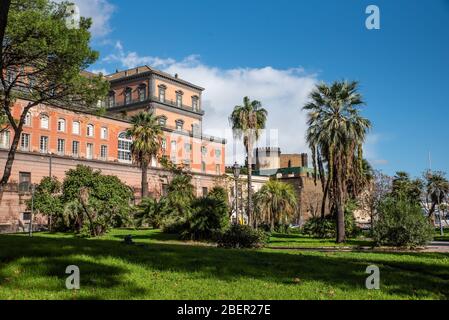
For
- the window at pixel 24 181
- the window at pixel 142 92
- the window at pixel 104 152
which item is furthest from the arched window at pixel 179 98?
the window at pixel 24 181

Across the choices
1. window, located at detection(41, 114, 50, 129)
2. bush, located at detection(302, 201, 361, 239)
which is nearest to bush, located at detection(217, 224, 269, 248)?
bush, located at detection(302, 201, 361, 239)

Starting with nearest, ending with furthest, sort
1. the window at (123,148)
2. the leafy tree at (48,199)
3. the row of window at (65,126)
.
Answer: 1. the leafy tree at (48,199)
2. the row of window at (65,126)
3. the window at (123,148)

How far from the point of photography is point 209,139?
87.2m

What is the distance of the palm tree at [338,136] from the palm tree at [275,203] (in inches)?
510

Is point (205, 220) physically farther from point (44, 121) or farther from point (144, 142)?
point (44, 121)

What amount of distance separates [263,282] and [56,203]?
127 ft

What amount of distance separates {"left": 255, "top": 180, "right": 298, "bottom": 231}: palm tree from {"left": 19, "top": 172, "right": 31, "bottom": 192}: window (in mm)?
27088

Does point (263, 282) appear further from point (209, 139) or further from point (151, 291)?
point (209, 139)

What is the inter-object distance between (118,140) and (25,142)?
15597 mm

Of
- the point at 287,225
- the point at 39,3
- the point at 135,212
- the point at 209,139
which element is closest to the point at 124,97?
the point at 209,139

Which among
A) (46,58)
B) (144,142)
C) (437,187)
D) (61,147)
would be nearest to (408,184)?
(437,187)

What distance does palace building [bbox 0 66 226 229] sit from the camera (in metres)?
54.4

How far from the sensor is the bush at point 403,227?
2747cm

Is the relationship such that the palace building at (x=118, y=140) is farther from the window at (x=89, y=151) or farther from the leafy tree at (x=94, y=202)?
the leafy tree at (x=94, y=202)
